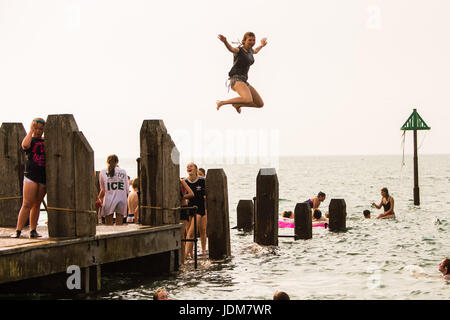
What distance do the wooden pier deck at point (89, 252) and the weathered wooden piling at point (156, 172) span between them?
1.23 ft

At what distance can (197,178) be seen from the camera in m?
16.5

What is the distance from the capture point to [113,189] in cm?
1495

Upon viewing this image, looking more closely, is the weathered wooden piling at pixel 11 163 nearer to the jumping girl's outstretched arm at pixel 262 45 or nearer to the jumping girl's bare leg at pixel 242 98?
the jumping girl's bare leg at pixel 242 98

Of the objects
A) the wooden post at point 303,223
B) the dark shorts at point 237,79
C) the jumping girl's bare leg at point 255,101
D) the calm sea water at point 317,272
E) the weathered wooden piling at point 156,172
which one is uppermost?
the dark shorts at point 237,79

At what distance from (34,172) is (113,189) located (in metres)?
3.21

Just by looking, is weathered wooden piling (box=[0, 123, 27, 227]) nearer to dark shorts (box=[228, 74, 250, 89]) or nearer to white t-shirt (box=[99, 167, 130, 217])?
white t-shirt (box=[99, 167, 130, 217])

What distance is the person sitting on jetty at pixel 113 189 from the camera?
1486 centimetres

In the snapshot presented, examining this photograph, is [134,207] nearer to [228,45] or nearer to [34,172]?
[34,172]

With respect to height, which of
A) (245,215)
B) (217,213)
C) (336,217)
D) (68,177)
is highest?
(68,177)

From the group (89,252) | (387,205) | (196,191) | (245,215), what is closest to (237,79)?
(89,252)

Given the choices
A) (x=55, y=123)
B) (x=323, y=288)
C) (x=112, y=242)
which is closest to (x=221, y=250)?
(x=323, y=288)

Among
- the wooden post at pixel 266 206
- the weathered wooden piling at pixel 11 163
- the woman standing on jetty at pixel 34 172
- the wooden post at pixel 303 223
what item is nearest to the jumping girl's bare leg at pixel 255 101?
the woman standing on jetty at pixel 34 172
